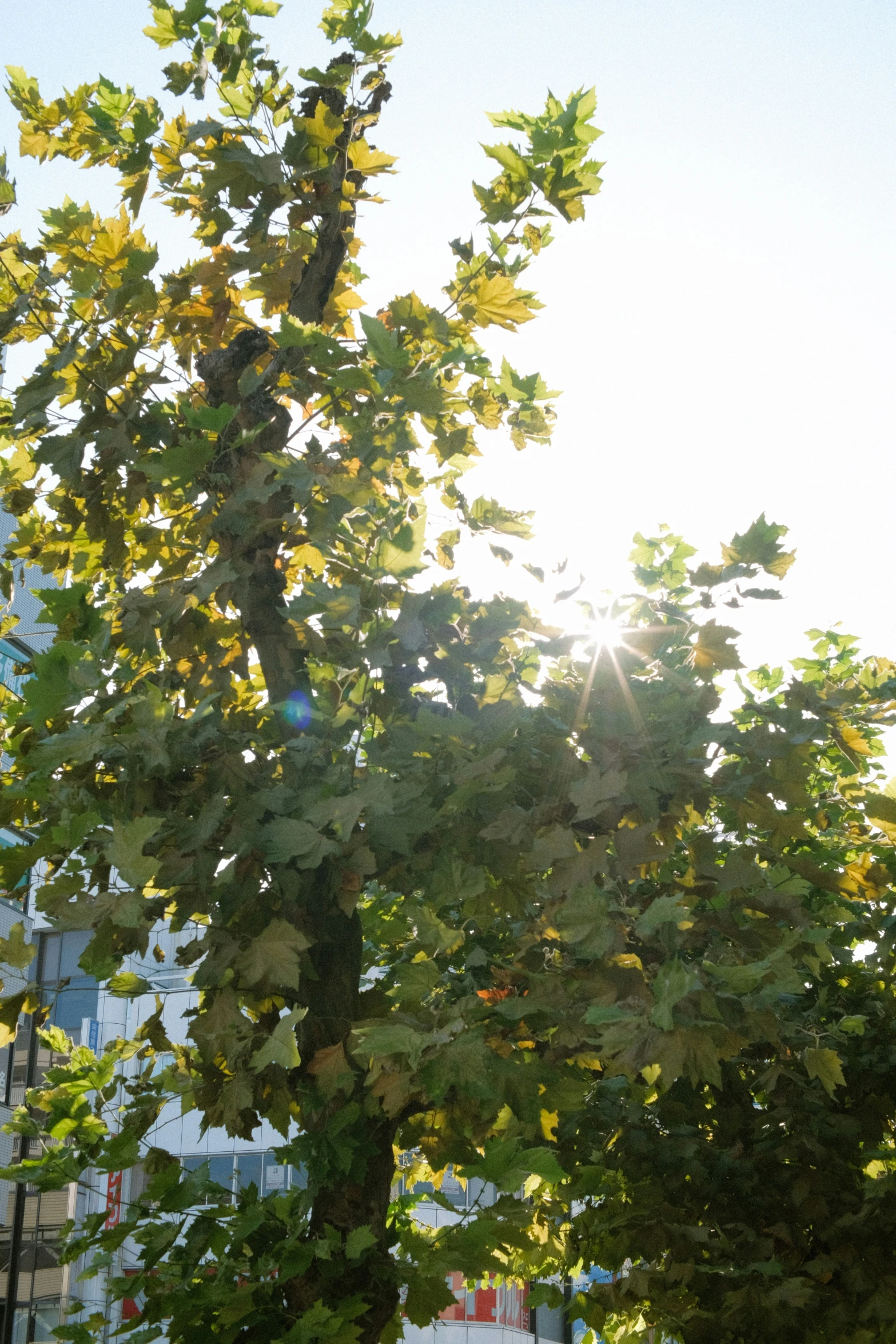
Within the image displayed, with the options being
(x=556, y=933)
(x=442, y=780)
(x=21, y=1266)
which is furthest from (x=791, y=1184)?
(x=21, y=1266)

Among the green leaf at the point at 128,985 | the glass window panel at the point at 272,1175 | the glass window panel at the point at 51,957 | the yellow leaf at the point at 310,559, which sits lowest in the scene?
the green leaf at the point at 128,985

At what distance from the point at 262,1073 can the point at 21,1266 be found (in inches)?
950

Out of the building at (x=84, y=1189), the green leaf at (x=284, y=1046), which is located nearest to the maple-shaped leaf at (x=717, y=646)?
the green leaf at (x=284, y=1046)

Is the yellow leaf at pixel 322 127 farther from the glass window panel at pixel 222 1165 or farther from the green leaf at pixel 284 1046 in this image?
the glass window panel at pixel 222 1165

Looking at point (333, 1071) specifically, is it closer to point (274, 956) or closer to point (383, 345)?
point (274, 956)

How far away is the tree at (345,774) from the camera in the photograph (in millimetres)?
3605

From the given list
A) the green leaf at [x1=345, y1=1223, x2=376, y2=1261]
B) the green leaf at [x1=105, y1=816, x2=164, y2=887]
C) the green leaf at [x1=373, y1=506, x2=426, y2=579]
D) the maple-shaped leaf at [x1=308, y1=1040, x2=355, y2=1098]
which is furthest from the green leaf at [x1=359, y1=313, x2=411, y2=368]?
the green leaf at [x1=345, y1=1223, x2=376, y2=1261]

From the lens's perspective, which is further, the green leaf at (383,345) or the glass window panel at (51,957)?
the glass window panel at (51,957)

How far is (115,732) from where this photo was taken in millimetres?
3809

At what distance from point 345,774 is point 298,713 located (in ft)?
2.73

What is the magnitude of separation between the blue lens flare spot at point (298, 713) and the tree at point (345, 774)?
0.07 ft

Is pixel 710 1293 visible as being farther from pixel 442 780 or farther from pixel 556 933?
pixel 442 780

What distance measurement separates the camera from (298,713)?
14.9 feet

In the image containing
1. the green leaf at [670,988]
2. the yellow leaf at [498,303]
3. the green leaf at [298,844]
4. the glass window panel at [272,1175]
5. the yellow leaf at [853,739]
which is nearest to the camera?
the green leaf at [670,988]
